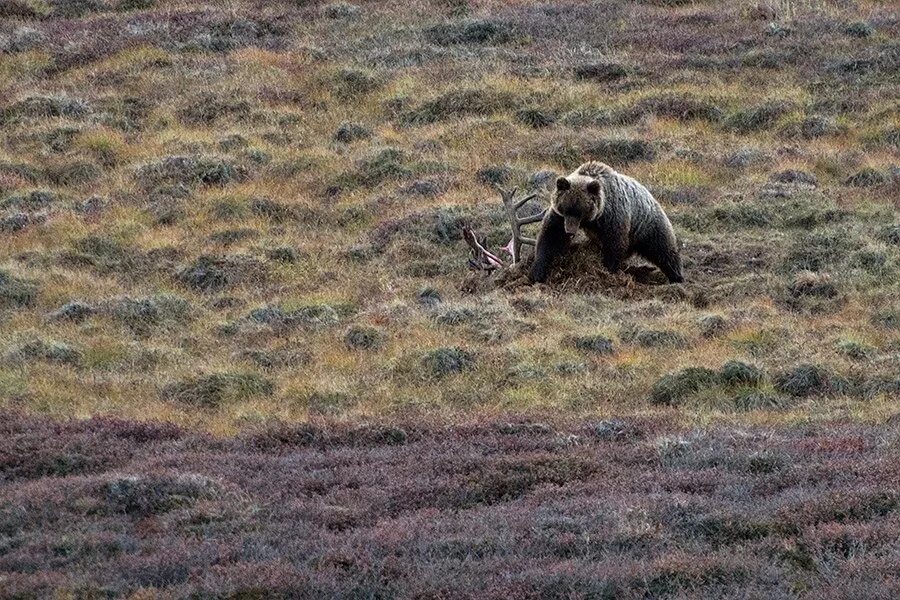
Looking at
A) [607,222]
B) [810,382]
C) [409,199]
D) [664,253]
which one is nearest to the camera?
[810,382]

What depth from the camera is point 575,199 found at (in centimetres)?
1789

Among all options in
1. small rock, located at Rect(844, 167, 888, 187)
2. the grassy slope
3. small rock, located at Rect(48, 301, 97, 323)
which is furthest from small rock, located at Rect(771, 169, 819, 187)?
small rock, located at Rect(48, 301, 97, 323)

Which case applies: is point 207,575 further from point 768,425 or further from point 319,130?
point 319,130

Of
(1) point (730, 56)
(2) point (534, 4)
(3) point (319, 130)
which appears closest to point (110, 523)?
(3) point (319, 130)

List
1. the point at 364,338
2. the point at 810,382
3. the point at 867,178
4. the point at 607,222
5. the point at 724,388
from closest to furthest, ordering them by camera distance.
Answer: the point at 724,388
the point at 810,382
the point at 364,338
the point at 607,222
the point at 867,178

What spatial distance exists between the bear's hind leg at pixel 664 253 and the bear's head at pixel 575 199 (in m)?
1.50

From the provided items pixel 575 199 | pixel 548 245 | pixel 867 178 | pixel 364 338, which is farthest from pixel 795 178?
pixel 364 338

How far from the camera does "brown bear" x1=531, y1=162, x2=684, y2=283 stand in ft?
58.9

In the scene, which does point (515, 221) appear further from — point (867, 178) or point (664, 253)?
point (867, 178)

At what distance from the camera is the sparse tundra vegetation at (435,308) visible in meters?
8.97

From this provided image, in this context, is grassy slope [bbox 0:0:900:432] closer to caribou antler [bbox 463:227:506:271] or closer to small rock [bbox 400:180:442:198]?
small rock [bbox 400:180:442:198]

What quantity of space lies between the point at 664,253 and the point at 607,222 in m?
1.20

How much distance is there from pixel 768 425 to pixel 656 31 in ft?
66.9

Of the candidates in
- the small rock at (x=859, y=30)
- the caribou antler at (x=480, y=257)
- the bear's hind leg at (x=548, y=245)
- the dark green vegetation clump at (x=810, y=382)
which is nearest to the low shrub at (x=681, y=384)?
the dark green vegetation clump at (x=810, y=382)
